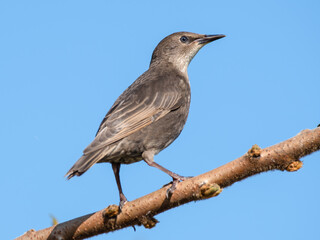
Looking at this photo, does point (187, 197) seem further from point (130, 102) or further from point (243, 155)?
point (130, 102)

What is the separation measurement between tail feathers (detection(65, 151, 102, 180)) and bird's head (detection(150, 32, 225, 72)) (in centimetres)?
330

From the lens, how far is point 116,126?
595 cm

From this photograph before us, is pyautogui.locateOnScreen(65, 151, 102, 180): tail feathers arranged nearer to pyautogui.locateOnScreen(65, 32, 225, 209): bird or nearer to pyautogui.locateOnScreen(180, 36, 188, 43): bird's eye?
pyautogui.locateOnScreen(65, 32, 225, 209): bird

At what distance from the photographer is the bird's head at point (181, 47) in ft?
26.5

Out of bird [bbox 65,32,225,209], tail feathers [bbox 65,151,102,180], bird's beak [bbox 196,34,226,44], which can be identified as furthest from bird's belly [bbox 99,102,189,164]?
bird's beak [bbox 196,34,226,44]

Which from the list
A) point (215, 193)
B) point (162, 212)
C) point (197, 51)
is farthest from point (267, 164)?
point (197, 51)

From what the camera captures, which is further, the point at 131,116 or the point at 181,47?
the point at 181,47

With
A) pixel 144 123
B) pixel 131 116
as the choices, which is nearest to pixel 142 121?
pixel 144 123

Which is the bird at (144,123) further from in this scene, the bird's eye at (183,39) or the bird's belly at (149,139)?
the bird's eye at (183,39)

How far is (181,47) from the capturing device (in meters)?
8.20

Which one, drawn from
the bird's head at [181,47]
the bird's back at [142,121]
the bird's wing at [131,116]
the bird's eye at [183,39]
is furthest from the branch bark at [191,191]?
the bird's eye at [183,39]

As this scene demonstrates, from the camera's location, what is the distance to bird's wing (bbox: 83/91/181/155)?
570 cm

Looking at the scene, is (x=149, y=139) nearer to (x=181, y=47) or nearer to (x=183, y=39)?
(x=181, y=47)

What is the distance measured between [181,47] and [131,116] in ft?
8.24
